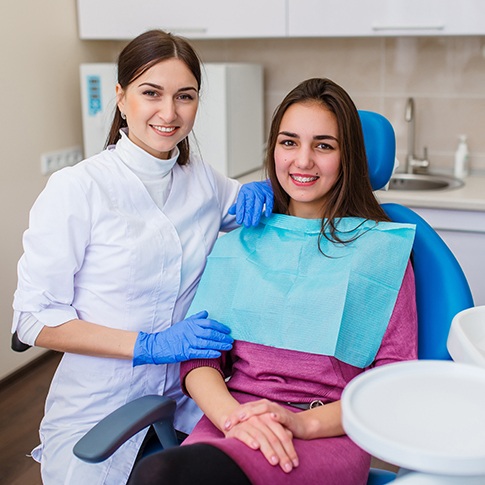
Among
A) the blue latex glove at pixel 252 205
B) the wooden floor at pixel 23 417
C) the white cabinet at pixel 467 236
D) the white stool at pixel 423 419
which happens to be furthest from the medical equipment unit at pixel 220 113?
the white stool at pixel 423 419

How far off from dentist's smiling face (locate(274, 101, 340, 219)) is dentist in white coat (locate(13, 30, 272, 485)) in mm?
123

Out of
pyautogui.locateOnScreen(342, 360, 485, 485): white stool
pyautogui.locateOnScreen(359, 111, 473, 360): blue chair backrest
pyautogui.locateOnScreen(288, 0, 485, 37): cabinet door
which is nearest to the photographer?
pyautogui.locateOnScreen(342, 360, 485, 485): white stool

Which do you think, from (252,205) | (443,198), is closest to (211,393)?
(252,205)

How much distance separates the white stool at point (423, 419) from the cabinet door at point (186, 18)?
6.56ft

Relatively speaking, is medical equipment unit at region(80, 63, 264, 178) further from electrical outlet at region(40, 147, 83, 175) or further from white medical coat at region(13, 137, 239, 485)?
white medical coat at region(13, 137, 239, 485)

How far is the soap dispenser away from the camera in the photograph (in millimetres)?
2943

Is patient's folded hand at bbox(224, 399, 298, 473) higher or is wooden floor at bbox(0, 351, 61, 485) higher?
patient's folded hand at bbox(224, 399, 298, 473)

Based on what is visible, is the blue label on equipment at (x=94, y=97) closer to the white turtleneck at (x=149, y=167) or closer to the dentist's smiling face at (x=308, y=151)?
the white turtleneck at (x=149, y=167)

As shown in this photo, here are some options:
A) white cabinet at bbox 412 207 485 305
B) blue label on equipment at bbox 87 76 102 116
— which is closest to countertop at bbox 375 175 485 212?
white cabinet at bbox 412 207 485 305

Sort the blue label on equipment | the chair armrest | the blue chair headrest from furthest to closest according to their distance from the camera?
the blue label on equipment → the blue chair headrest → the chair armrest

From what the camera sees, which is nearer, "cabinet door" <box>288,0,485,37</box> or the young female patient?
the young female patient

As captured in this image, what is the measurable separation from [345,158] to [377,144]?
0.39 ft

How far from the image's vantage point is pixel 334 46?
3131mm

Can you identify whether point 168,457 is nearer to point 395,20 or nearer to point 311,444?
point 311,444
